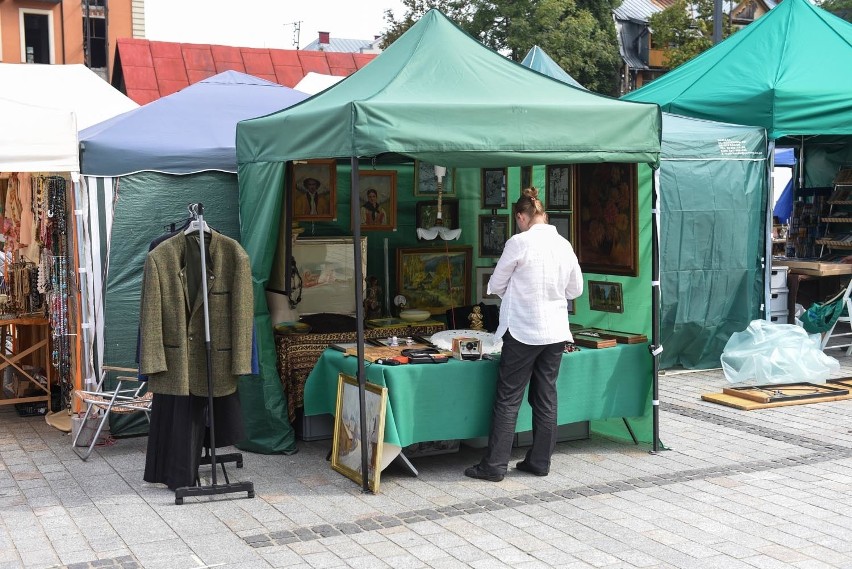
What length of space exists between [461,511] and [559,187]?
9.32ft

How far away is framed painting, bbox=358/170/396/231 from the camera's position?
7414mm

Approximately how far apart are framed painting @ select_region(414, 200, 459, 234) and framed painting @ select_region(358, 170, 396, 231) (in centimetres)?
25

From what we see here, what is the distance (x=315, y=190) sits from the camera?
6.96 metres

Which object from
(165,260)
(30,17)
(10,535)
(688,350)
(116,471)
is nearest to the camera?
(10,535)

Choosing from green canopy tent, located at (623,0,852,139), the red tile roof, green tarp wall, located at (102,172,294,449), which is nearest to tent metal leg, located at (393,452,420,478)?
green tarp wall, located at (102,172,294,449)

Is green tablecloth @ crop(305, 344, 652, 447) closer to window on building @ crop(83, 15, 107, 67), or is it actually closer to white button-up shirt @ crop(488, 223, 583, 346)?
white button-up shirt @ crop(488, 223, 583, 346)

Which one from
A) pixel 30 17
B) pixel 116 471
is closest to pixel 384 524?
pixel 116 471

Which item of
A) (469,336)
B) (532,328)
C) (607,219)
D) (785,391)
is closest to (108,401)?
(469,336)

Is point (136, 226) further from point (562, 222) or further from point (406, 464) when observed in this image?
point (562, 222)

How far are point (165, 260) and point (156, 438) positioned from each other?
1007 millimetres

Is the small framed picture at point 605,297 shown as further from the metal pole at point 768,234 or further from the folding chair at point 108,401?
the metal pole at point 768,234

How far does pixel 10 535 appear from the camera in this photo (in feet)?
15.8

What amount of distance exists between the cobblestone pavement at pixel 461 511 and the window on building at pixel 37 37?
103 feet

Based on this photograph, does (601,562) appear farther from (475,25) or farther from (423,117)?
(475,25)
